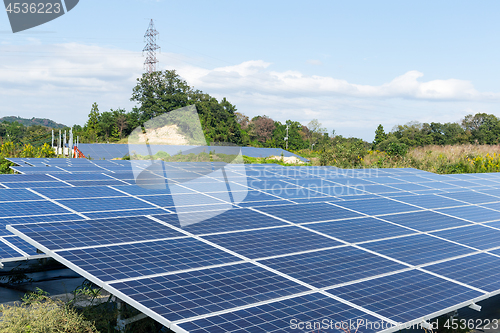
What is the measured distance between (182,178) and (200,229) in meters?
10.8

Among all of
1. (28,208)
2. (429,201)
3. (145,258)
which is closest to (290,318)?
(145,258)

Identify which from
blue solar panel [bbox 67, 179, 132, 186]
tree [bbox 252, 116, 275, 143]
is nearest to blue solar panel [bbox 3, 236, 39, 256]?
blue solar panel [bbox 67, 179, 132, 186]

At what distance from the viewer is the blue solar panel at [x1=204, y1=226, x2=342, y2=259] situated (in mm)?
7969

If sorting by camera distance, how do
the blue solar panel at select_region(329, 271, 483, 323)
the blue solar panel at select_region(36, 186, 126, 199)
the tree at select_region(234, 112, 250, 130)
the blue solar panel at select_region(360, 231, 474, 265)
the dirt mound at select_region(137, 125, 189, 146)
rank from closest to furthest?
the blue solar panel at select_region(329, 271, 483, 323)
the blue solar panel at select_region(360, 231, 474, 265)
the dirt mound at select_region(137, 125, 189, 146)
the blue solar panel at select_region(36, 186, 126, 199)
the tree at select_region(234, 112, 250, 130)

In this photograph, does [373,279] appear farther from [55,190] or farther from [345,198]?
[55,190]

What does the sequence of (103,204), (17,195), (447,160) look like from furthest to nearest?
(447,160) < (17,195) < (103,204)

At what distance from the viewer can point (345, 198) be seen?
14883 mm

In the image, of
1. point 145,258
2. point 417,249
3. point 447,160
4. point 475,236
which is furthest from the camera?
point 447,160

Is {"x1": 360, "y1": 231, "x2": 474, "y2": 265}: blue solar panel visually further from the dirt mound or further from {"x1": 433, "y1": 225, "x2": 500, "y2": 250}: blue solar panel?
the dirt mound

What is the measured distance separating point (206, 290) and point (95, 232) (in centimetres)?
336

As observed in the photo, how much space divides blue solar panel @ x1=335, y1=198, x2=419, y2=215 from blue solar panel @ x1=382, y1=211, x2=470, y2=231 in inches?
19.7

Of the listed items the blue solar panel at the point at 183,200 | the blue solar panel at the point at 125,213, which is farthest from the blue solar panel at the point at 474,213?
the blue solar panel at the point at 125,213

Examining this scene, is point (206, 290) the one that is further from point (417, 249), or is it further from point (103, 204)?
point (103, 204)

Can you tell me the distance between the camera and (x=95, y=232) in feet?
26.9
